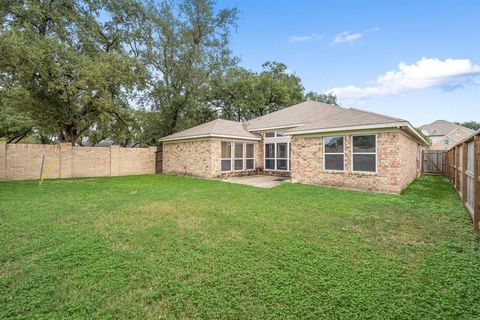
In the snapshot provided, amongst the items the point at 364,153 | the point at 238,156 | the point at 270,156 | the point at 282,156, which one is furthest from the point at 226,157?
the point at 364,153

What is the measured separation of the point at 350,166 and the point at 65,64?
1454 cm

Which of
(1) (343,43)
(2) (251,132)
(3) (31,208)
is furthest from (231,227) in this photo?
(1) (343,43)

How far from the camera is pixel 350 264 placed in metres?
3.33

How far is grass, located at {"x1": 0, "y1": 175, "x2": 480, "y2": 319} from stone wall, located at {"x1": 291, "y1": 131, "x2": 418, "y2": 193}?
2.59 meters

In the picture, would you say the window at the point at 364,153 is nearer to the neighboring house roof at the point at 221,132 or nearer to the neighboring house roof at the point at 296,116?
the neighboring house roof at the point at 296,116

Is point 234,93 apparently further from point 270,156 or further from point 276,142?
point 270,156

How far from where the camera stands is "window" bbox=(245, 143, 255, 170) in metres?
15.2

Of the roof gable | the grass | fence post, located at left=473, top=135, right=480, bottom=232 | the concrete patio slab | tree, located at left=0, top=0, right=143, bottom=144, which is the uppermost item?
tree, located at left=0, top=0, right=143, bottom=144

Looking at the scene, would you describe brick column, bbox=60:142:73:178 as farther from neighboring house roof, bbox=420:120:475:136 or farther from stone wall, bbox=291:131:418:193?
neighboring house roof, bbox=420:120:475:136

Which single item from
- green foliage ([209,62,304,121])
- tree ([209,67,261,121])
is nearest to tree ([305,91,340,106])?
green foliage ([209,62,304,121])

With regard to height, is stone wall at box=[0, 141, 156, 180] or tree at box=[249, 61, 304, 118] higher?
tree at box=[249, 61, 304, 118]

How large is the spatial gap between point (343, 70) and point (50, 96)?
734 inches

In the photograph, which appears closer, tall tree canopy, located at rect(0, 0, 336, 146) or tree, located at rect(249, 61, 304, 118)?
tall tree canopy, located at rect(0, 0, 336, 146)

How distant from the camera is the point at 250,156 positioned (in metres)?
15.5
